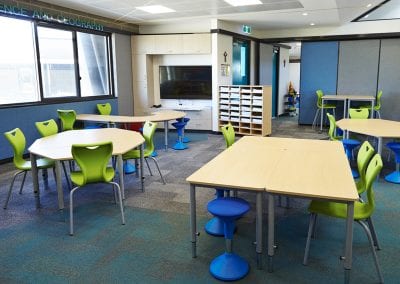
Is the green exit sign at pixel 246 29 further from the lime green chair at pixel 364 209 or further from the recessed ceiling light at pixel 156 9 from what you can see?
the lime green chair at pixel 364 209

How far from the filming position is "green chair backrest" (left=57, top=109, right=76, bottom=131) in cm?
638

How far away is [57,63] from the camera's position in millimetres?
7000

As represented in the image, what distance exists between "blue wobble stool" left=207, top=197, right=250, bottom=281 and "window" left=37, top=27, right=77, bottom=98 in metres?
5.36

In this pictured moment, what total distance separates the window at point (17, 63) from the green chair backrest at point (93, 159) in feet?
11.7

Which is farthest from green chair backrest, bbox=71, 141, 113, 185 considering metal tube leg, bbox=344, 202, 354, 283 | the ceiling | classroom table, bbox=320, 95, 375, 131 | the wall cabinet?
classroom table, bbox=320, 95, 375, 131

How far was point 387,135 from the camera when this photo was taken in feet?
14.1

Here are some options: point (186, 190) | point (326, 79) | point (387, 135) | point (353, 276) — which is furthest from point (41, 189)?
point (326, 79)

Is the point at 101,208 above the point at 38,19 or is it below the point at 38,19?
below

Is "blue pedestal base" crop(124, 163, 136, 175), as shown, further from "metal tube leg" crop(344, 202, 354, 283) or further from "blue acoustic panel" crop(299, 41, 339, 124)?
"blue acoustic panel" crop(299, 41, 339, 124)

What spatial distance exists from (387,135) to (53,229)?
4000 millimetres

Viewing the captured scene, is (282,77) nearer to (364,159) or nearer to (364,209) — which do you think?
(364,159)

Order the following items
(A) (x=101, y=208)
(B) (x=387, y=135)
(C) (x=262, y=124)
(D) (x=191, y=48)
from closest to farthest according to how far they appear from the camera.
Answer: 1. (A) (x=101, y=208)
2. (B) (x=387, y=135)
3. (C) (x=262, y=124)
4. (D) (x=191, y=48)

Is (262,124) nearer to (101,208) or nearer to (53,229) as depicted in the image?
(101,208)

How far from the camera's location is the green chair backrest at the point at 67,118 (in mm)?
6379
